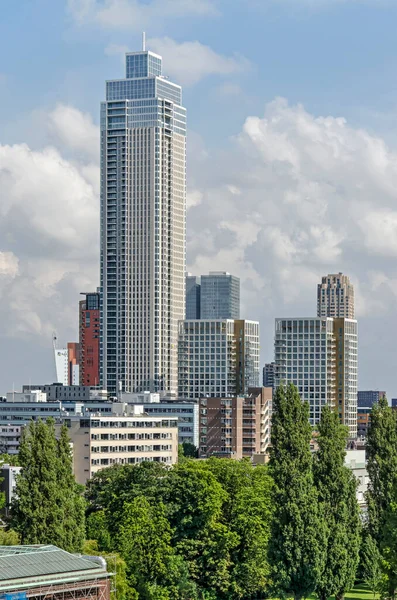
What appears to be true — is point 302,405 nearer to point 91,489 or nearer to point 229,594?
point 229,594

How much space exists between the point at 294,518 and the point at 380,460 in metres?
18.2

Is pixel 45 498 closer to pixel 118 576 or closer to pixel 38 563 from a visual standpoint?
pixel 118 576

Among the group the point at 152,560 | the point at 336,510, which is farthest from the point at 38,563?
the point at 336,510

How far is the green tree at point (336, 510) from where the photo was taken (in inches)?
3516

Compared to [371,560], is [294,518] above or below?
above

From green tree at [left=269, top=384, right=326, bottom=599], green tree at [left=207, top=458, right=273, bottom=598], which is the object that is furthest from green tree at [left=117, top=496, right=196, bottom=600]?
green tree at [left=269, top=384, right=326, bottom=599]

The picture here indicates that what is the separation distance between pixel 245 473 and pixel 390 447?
15.2m

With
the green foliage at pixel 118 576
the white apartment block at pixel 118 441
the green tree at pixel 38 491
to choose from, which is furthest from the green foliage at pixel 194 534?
the white apartment block at pixel 118 441

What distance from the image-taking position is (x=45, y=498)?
279 ft

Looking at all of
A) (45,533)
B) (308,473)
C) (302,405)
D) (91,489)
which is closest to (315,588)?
(308,473)

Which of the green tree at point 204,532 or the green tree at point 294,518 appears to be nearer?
the green tree at point 294,518

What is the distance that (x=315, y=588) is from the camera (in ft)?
290

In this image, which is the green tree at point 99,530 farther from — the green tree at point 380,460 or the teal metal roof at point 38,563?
the teal metal roof at point 38,563

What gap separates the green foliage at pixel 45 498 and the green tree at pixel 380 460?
92.6 feet
